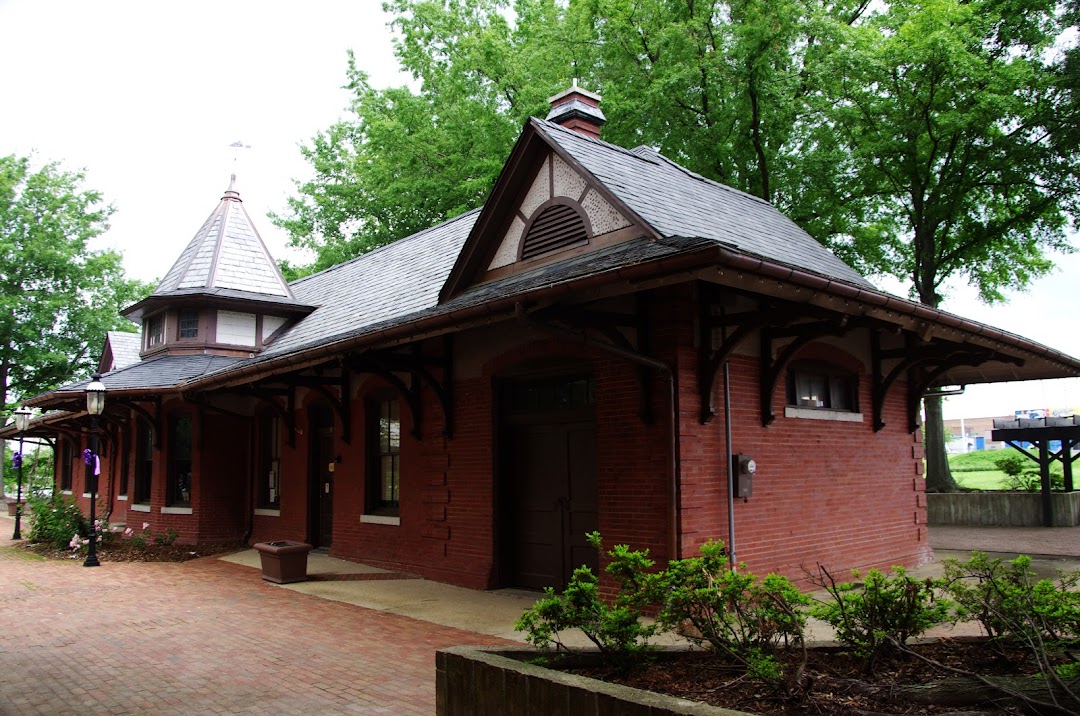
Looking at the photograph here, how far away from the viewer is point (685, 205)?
11039 mm

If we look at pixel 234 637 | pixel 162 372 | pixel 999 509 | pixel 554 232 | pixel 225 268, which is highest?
pixel 225 268

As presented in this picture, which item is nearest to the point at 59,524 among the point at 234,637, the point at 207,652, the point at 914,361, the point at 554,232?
the point at 234,637

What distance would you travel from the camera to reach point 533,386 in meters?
10.4

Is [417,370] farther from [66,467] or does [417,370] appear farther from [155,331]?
[66,467]

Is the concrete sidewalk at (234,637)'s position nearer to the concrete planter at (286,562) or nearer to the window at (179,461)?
the concrete planter at (286,562)

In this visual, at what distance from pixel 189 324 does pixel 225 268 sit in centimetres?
161

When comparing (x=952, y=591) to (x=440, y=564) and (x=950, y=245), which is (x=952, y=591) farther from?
(x=950, y=245)

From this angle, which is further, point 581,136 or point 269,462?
point 269,462

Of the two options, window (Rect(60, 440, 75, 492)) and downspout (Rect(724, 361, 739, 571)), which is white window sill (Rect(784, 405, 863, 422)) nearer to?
downspout (Rect(724, 361, 739, 571))

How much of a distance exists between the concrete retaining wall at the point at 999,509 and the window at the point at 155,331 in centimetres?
1962

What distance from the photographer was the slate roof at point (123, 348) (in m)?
25.2

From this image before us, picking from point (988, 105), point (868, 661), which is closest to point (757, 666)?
point (868, 661)

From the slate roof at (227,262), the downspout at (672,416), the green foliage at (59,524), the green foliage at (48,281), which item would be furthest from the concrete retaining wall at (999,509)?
the green foliage at (48,281)

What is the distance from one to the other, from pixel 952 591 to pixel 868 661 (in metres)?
0.73
